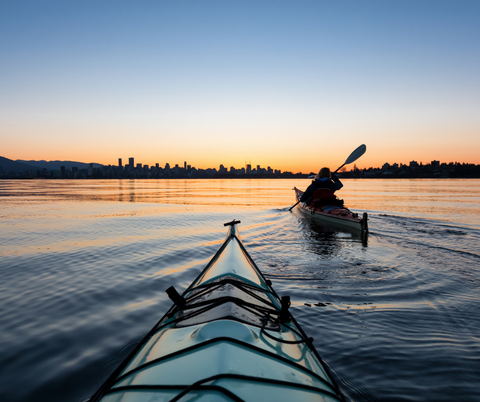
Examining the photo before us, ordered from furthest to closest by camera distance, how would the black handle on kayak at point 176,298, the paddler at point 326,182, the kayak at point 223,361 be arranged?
the paddler at point 326,182 < the black handle on kayak at point 176,298 < the kayak at point 223,361

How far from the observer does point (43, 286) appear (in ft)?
18.9

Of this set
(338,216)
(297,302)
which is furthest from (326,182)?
(297,302)

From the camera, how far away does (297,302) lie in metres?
4.86

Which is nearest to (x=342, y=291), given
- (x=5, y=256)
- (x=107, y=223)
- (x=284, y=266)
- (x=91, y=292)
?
(x=284, y=266)

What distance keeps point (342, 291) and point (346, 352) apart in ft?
6.57

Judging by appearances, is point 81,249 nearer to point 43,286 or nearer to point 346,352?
point 43,286

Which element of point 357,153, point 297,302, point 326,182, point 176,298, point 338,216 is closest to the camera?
point 176,298

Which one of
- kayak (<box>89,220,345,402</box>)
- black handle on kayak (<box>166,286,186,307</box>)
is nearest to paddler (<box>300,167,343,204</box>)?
kayak (<box>89,220,345,402</box>)

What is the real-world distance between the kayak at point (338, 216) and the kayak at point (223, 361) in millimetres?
8043

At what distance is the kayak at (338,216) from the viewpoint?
32.7ft

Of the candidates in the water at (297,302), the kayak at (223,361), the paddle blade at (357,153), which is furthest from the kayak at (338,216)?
the kayak at (223,361)

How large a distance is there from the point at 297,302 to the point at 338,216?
764 centimetres

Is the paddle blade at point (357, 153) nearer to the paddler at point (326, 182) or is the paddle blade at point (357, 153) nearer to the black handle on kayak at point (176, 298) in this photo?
the paddler at point (326, 182)

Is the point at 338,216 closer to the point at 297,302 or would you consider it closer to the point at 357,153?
the point at 357,153
